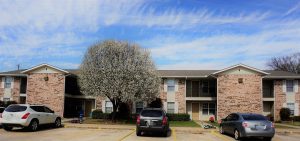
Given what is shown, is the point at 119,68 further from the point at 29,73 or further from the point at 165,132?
the point at 29,73

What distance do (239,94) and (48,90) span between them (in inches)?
754

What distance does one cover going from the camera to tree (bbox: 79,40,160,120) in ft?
95.4

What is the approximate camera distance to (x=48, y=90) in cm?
3734

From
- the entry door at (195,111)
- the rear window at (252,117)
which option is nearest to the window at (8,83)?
the entry door at (195,111)

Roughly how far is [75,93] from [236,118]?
24.3 m

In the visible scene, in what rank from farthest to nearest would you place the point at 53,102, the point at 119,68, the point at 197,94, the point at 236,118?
the point at 197,94 < the point at 53,102 < the point at 119,68 < the point at 236,118

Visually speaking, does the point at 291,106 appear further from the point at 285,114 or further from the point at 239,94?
the point at 239,94

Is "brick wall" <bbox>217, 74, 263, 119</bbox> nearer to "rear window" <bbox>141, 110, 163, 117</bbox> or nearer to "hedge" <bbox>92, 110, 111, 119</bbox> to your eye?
"hedge" <bbox>92, 110, 111, 119</bbox>

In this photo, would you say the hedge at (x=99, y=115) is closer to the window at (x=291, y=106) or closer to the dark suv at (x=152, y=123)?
the dark suv at (x=152, y=123)

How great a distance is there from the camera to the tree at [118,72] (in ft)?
95.4

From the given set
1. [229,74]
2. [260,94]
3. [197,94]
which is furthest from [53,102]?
[260,94]

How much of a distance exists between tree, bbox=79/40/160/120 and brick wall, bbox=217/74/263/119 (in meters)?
7.96

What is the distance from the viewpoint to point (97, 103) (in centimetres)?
4038

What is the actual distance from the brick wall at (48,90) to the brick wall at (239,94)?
52.1 ft
